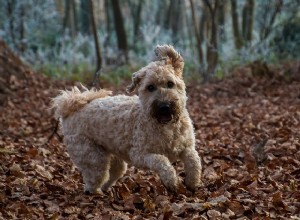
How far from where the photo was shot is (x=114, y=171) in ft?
21.4

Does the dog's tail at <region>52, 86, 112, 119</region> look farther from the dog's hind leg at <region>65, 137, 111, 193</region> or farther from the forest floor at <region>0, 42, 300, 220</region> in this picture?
the forest floor at <region>0, 42, 300, 220</region>

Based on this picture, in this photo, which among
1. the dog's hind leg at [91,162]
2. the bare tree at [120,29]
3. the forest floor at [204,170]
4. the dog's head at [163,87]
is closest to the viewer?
the forest floor at [204,170]

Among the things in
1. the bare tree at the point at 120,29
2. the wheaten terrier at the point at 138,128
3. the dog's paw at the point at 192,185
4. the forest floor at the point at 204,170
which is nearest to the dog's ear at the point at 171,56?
the wheaten terrier at the point at 138,128

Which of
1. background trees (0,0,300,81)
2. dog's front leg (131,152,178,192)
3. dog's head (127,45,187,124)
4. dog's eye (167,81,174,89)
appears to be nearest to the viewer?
dog's front leg (131,152,178,192)

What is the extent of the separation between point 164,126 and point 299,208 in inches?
63.2

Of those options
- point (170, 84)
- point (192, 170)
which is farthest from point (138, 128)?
point (192, 170)

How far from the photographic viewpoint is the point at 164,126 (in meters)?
5.57

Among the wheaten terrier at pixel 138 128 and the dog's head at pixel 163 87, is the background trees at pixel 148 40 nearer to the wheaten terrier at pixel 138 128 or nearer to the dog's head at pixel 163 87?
the wheaten terrier at pixel 138 128

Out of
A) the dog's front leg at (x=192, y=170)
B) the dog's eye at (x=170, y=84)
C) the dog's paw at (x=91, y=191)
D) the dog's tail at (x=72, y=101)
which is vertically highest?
the dog's eye at (x=170, y=84)

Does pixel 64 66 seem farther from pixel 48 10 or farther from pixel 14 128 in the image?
pixel 14 128

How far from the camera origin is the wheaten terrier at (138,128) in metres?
5.44

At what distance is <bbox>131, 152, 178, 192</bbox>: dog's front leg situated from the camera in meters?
5.25

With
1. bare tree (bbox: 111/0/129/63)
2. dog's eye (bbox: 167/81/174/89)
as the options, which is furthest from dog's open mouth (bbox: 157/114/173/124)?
bare tree (bbox: 111/0/129/63)

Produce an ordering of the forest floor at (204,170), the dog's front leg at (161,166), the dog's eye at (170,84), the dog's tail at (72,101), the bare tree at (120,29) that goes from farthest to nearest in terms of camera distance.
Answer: the bare tree at (120,29), the dog's tail at (72,101), the dog's eye at (170,84), the dog's front leg at (161,166), the forest floor at (204,170)
